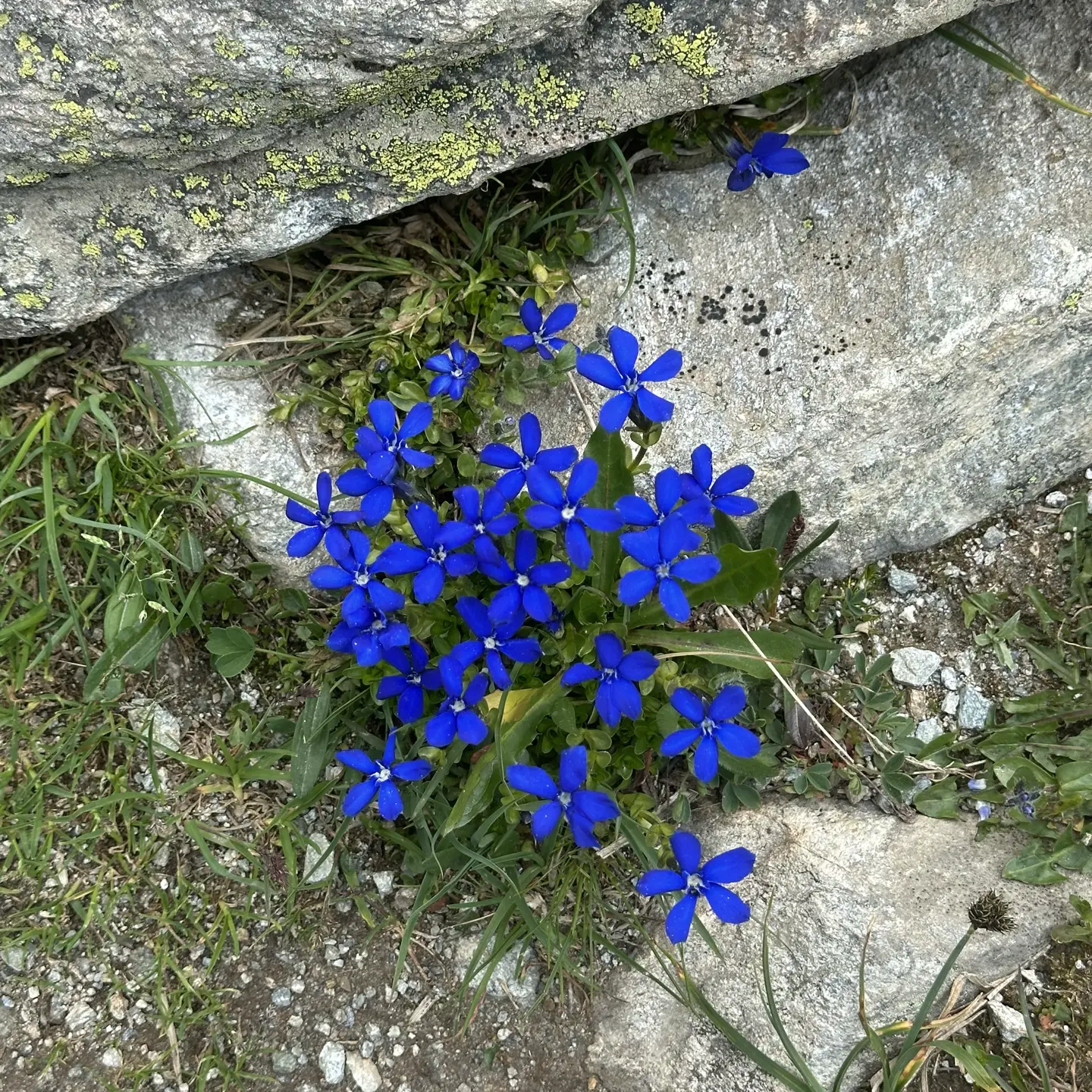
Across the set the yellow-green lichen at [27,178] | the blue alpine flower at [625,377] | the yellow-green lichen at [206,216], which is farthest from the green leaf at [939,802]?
the yellow-green lichen at [27,178]

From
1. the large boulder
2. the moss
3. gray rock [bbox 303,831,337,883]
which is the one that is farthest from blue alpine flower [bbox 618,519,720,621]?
the moss

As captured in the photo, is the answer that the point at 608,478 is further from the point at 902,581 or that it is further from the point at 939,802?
the point at 939,802

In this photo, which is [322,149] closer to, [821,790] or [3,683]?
[3,683]

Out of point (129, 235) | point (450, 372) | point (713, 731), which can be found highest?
point (129, 235)

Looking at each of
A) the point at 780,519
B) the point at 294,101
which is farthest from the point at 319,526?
the point at 780,519

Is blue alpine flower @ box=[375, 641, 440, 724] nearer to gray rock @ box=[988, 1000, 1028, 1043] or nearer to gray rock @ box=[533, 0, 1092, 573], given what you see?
gray rock @ box=[533, 0, 1092, 573]

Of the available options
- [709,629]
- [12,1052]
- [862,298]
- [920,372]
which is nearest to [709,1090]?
[709,629]

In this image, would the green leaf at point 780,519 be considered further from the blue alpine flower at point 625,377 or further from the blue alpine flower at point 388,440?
the blue alpine flower at point 388,440
